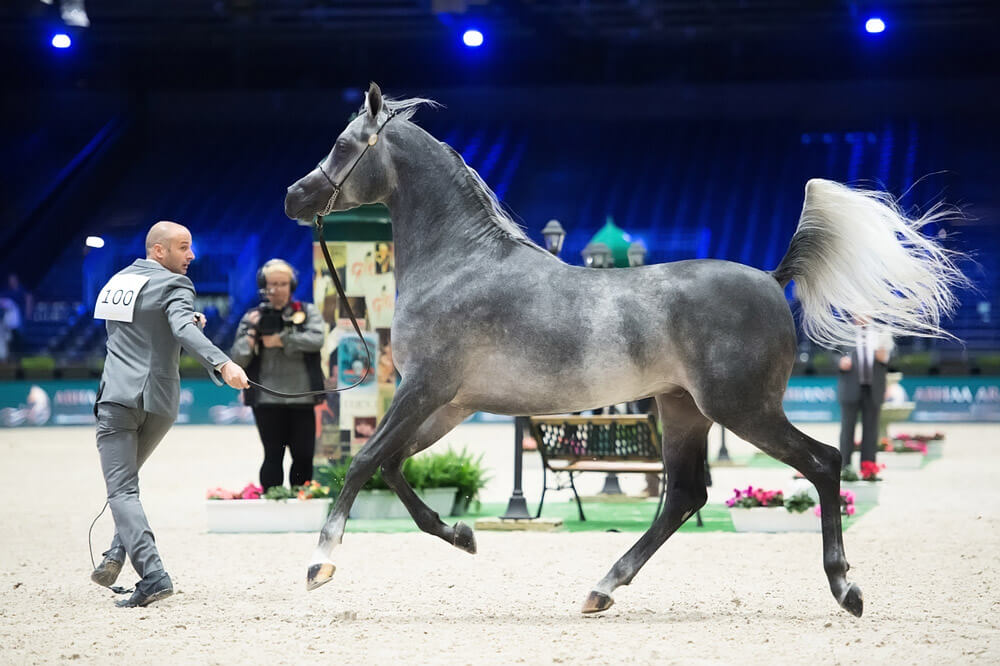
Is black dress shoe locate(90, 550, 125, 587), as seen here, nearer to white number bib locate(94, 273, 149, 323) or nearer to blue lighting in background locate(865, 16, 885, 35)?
white number bib locate(94, 273, 149, 323)

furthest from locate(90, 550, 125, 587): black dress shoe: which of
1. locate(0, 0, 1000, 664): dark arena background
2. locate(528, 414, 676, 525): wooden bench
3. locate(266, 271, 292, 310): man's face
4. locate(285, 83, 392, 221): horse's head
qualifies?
locate(528, 414, 676, 525): wooden bench

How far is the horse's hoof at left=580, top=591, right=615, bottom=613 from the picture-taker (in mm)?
5441

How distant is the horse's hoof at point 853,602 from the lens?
520 centimetres

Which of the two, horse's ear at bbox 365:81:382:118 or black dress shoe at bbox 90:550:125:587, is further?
black dress shoe at bbox 90:550:125:587

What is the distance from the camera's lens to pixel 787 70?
106ft

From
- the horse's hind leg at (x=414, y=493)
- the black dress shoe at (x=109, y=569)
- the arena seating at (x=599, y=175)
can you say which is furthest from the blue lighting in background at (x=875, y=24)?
the black dress shoe at (x=109, y=569)

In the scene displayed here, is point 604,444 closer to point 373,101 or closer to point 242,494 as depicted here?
point 242,494

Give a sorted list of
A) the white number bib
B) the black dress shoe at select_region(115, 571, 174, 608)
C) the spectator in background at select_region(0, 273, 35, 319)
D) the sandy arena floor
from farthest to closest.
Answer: the spectator in background at select_region(0, 273, 35, 319) → the white number bib → the black dress shoe at select_region(115, 571, 174, 608) → the sandy arena floor

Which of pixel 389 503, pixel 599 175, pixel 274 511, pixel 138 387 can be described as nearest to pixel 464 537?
pixel 138 387

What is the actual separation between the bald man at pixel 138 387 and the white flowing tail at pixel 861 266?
9.35ft

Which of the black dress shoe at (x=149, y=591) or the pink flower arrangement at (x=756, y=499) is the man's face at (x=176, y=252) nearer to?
the black dress shoe at (x=149, y=591)

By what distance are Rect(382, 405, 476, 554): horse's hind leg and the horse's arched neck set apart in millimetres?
688

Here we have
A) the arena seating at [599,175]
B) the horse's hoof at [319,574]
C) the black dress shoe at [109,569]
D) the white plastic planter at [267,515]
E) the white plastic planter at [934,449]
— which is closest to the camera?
the horse's hoof at [319,574]

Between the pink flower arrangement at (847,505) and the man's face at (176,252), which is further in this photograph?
the pink flower arrangement at (847,505)
